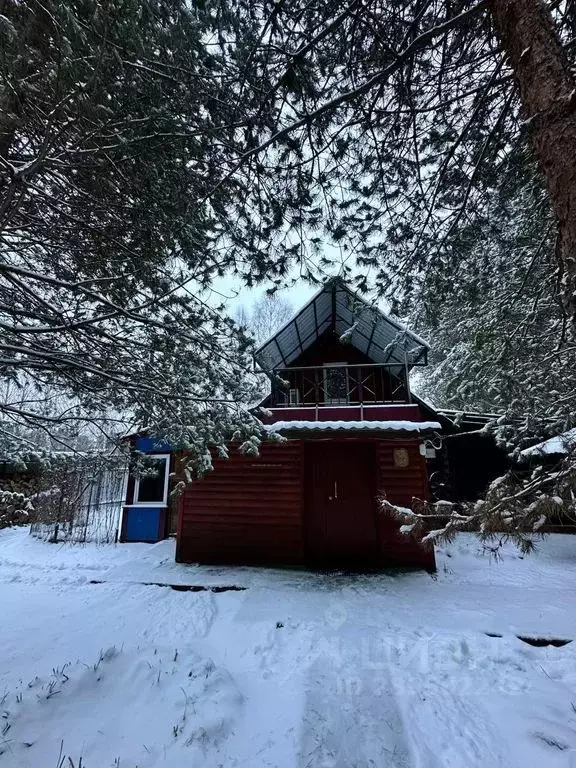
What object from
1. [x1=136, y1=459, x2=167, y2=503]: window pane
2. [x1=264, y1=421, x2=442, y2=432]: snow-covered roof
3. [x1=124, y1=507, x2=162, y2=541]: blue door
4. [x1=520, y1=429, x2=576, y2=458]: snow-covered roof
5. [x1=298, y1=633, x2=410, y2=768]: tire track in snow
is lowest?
[x1=298, y1=633, x2=410, y2=768]: tire track in snow

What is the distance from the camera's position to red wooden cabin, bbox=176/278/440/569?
7301 millimetres

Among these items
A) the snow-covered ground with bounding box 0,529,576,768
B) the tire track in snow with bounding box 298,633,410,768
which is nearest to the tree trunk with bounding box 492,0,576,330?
the snow-covered ground with bounding box 0,529,576,768

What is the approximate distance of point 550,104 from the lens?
191 centimetres

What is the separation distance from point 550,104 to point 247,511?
24.3ft

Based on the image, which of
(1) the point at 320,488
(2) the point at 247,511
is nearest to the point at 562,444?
(1) the point at 320,488

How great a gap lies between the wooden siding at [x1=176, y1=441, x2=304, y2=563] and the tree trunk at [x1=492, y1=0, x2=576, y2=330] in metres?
6.47

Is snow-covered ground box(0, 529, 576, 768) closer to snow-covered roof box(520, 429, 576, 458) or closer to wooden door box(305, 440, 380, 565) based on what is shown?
snow-covered roof box(520, 429, 576, 458)

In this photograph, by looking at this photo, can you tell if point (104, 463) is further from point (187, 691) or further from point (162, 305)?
point (187, 691)

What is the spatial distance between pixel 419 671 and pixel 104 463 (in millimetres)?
4140

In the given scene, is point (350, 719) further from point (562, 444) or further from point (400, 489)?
point (400, 489)

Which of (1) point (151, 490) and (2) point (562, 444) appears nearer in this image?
(2) point (562, 444)

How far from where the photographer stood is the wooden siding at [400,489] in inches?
285

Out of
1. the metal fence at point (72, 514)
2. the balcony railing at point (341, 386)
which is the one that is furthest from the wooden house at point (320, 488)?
the metal fence at point (72, 514)

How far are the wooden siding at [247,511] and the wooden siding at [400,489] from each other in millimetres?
1657
